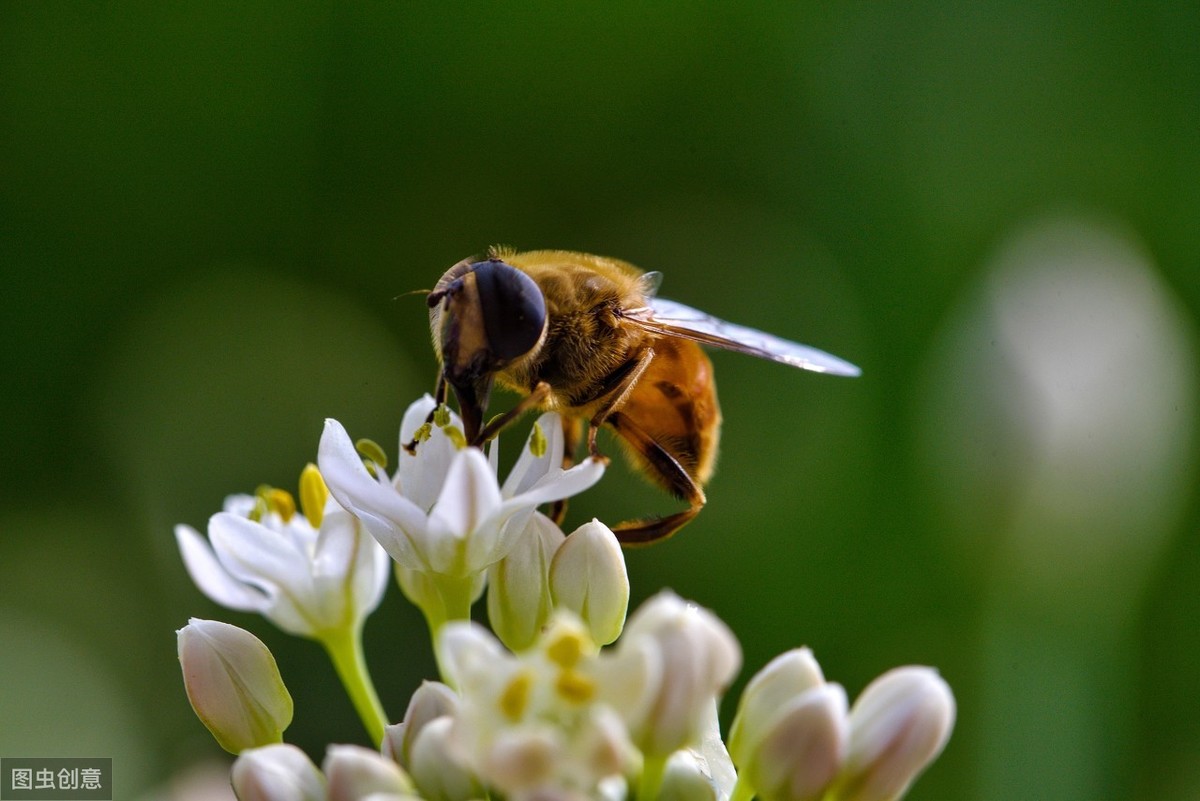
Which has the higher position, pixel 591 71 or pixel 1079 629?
pixel 591 71

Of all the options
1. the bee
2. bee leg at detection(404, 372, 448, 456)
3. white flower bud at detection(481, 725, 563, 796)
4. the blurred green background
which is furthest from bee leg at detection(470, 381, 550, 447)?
the blurred green background

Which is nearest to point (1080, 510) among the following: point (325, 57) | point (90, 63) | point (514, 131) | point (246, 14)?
point (514, 131)

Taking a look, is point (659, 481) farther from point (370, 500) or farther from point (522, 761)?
point (522, 761)

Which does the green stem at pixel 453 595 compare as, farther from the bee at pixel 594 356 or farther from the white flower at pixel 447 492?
the bee at pixel 594 356

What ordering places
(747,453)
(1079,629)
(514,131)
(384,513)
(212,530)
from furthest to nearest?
1. (514,131)
2. (747,453)
3. (1079,629)
4. (212,530)
5. (384,513)

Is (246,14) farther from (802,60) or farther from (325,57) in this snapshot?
(802,60)

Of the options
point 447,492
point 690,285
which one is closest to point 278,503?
point 447,492

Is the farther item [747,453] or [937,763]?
[747,453]
